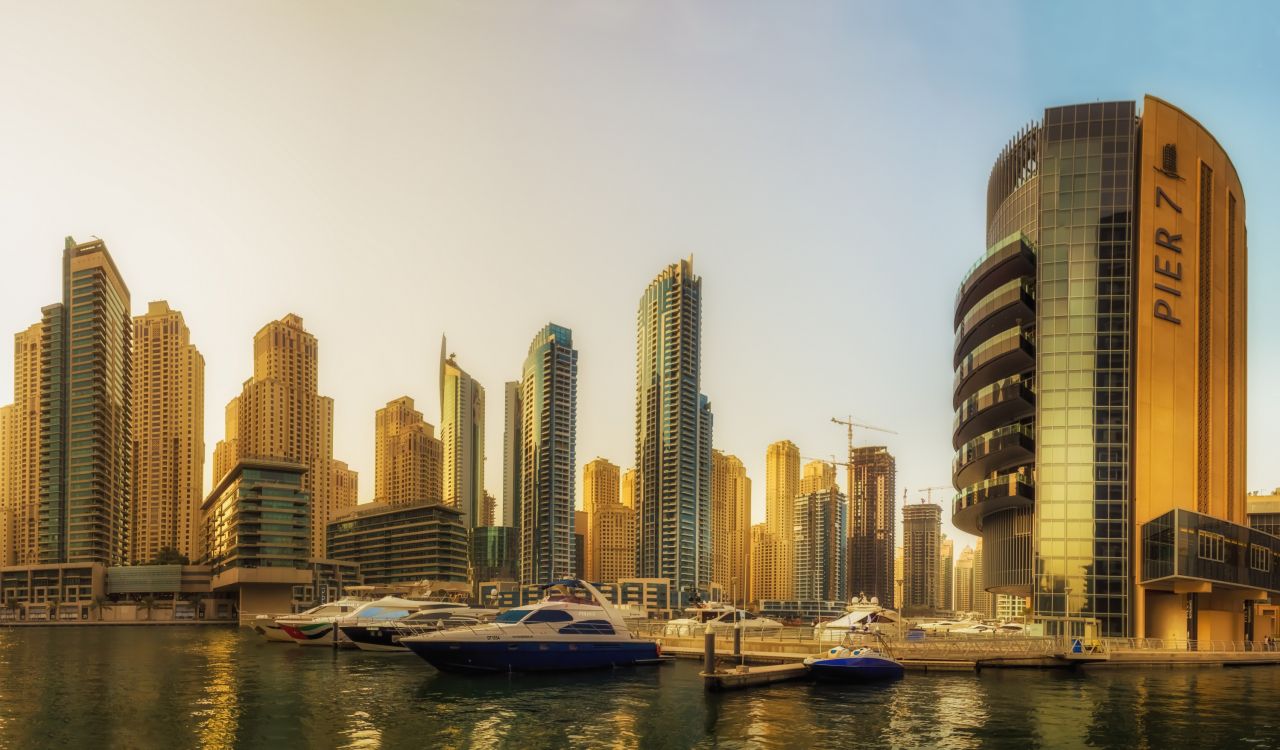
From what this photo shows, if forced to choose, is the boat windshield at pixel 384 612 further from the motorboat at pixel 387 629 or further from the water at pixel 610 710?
the water at pixel 610 710

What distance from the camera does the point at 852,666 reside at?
64.0 meters

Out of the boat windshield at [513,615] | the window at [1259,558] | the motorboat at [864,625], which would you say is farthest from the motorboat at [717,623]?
the window at [1259,558]

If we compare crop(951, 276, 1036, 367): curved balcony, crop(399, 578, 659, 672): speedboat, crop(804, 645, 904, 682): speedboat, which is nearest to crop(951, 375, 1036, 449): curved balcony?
crop(951, 276, 1036, 367): curved balcony

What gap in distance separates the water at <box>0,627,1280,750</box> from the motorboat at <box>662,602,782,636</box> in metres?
13.9

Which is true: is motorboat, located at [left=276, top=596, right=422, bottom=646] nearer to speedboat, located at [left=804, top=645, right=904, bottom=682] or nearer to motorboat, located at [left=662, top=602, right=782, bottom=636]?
motorboat, located at [left=662, top=602, right=782, bottom=636]

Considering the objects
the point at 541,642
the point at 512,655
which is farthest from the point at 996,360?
the point at 512,655

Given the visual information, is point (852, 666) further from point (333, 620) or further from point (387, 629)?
point (333, 620)

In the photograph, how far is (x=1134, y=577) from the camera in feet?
305

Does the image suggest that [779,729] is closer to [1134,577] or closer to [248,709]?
[248,709]

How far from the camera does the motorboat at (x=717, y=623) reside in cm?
8931

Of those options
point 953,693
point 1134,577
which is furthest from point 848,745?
point 1134,577

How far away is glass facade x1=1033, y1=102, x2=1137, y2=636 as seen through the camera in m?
94.3

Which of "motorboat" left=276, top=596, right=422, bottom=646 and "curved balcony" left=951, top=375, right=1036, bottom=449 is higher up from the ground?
"curved balcony" left=951, top=375, right=1036, bottom=449

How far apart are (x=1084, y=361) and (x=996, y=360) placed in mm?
10033
